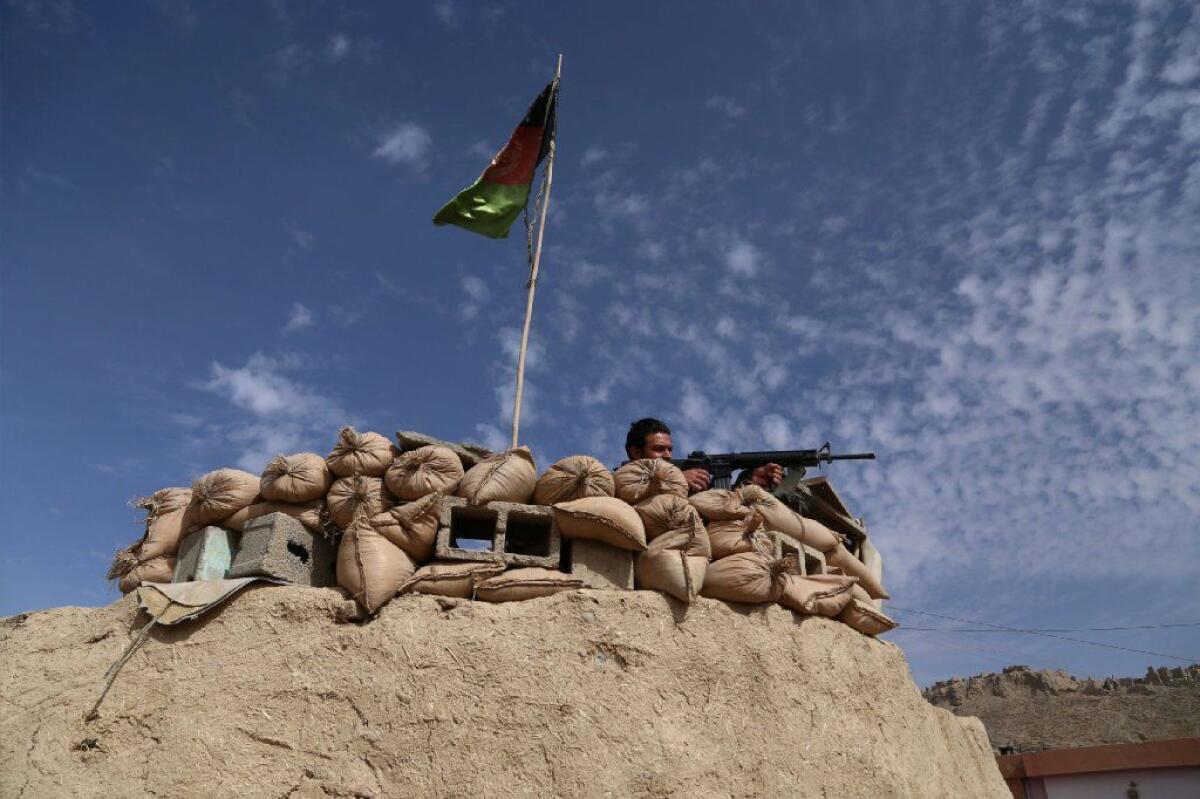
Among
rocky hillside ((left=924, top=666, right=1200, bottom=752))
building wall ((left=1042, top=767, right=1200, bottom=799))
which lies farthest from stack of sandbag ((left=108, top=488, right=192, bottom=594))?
Answer: rocky hillside ((left=924, top=666, right=1200, bottom=752))

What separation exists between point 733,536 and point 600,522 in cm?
92

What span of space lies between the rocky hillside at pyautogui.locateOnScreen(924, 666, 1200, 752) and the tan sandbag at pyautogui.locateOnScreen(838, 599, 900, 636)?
744 inches

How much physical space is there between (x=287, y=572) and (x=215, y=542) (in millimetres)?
677

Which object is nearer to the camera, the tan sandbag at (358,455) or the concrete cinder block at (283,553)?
the concrete cinder block at (283,553)

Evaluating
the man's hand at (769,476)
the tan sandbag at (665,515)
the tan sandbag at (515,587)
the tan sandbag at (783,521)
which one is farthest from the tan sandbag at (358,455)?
the man's hand at (769,476)

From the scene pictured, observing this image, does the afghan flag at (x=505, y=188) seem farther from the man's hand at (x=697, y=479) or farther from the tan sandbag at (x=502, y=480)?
the tan sandbag at (x=502, y=480)

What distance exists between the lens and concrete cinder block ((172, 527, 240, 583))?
5.10 m

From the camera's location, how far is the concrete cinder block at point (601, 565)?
490cm

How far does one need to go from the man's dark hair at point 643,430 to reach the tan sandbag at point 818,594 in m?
1.83

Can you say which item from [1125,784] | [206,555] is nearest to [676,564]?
[206,555]

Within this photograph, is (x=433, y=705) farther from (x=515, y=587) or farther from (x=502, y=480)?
(x=502, y=480)

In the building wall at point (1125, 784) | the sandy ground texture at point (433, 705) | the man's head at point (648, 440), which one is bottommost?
the sandy ground texture at point (433, 705)

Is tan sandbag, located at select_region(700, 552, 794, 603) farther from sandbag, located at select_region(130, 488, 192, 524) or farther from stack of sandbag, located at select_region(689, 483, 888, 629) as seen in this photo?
sandbag, located at select_region(130, 488, 192, 524)

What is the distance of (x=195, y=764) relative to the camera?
4.01 metres
